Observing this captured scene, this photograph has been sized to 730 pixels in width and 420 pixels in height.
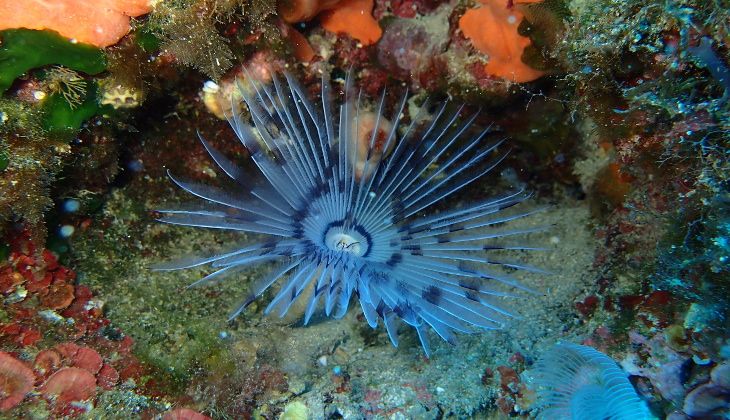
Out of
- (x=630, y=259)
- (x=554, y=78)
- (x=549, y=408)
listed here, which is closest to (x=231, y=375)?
(x=549, y=408)

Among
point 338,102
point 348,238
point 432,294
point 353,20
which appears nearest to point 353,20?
point 353,20

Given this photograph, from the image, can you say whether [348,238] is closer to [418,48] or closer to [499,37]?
[418,48]

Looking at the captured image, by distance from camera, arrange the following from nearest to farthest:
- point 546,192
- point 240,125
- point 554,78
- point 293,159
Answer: point 240,125, point 293,159, point 554,78, point 546,192

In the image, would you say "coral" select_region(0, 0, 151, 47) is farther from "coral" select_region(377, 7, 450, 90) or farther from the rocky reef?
"coral" select_region(377, 7, 450, 90)

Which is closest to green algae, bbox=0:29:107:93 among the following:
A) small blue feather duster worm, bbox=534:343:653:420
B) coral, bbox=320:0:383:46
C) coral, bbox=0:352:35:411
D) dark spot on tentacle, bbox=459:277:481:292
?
coral, bbox=0:352:35:411

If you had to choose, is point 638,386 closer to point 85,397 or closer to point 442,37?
point 442,37
